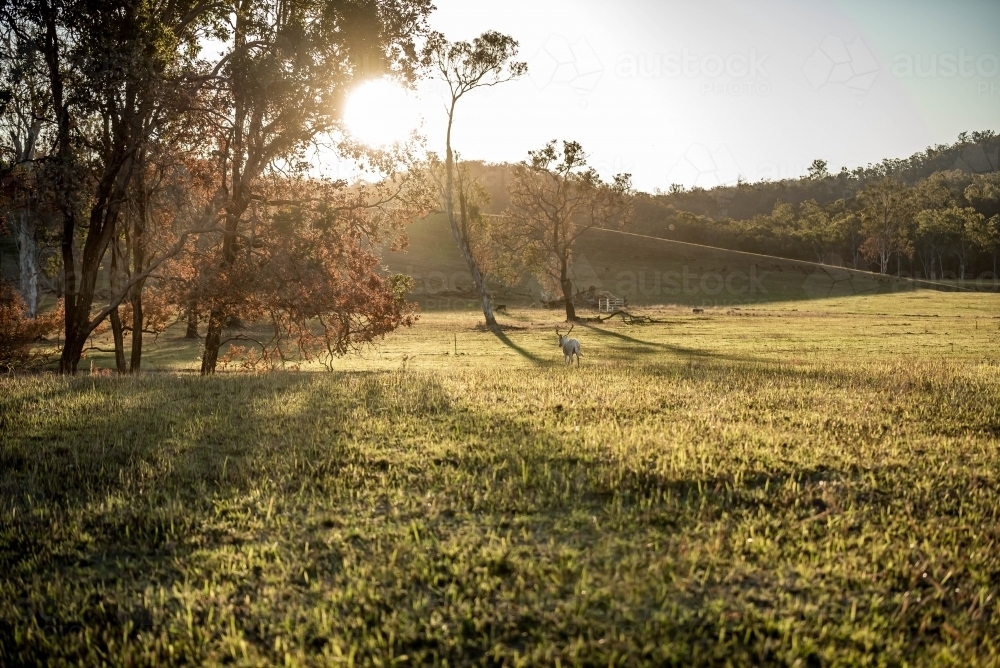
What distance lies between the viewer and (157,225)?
25.0m

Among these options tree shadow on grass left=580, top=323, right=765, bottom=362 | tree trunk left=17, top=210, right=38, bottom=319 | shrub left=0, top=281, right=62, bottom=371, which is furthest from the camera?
tree trunk left=17, top=210, right=38, bottom=319

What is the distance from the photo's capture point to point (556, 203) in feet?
194

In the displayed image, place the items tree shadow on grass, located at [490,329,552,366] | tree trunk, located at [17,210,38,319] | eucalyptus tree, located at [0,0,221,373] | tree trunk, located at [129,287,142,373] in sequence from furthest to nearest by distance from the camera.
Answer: tree trunk, located at [17,210,38,319], tree shadow on grass, located at [490,329,552,366], tree trunk, located at [129,287,142,373], eucalyptus tree, located at [0,0,221,373]

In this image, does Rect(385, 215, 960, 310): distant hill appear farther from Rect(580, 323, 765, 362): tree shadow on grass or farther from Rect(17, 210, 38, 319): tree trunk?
Rect(17, 210, 38, 319): tree trunk

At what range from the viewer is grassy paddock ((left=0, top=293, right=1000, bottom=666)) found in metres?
4.27

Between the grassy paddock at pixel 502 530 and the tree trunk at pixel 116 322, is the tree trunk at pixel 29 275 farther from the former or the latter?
the grassy paddock at pixel 502 530

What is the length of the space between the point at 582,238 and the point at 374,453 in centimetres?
11023

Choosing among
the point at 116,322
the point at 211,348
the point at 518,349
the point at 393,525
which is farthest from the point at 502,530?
the point at 518,349

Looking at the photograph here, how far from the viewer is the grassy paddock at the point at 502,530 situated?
4270 millimetres

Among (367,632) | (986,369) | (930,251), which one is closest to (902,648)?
(367,632)

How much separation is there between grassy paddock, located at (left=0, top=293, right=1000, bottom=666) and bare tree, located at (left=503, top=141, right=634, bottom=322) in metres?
48.3

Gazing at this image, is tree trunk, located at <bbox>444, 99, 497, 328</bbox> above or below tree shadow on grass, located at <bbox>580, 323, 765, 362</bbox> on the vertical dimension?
above

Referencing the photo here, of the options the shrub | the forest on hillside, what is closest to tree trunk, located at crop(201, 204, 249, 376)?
the shrub

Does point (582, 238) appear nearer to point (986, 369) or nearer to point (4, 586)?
point (986, 369)
